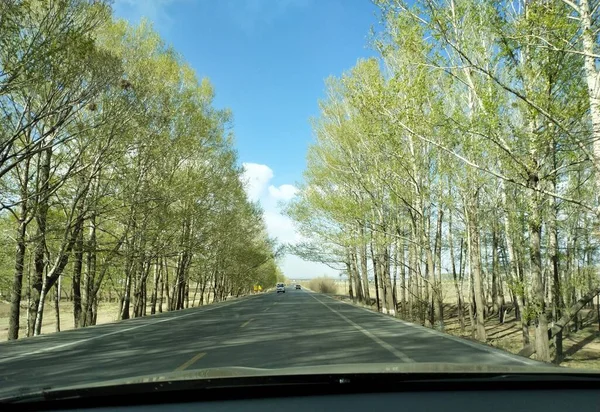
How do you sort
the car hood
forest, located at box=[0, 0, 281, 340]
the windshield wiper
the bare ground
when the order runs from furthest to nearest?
1. the bare ground
2. forest, located at box=[0, 0, 281, 340]
3. the car hood
4. the windshield wiper

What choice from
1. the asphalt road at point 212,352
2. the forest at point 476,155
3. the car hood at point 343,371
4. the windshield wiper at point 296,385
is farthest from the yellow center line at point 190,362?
the forest at point 476,155

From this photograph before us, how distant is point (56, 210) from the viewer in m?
23.3

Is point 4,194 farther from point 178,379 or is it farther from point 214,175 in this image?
point 178,379

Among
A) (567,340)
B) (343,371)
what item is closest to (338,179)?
(567,340)

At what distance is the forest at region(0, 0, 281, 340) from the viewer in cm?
1285

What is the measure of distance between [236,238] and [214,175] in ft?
60.8

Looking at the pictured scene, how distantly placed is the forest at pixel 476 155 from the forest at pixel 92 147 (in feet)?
24.6

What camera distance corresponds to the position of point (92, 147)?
60.1 ft

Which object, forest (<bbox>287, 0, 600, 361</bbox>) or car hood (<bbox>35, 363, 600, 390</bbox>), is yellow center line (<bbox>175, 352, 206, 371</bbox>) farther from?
forest (<bbox>287, 0, 600, 361</bbox>)

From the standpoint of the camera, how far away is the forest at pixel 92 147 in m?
12.9

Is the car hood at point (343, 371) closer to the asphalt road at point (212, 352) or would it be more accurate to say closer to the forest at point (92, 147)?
the asphalt road at point (212, 352)

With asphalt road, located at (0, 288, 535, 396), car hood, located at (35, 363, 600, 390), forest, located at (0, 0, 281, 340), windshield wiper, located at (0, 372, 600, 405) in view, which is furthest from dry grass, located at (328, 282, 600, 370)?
forest, located at (0, 0, 281, 340)

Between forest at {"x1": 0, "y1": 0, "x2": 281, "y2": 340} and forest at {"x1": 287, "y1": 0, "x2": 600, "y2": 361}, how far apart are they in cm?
751

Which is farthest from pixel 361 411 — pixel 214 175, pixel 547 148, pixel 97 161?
pixel 214 175
